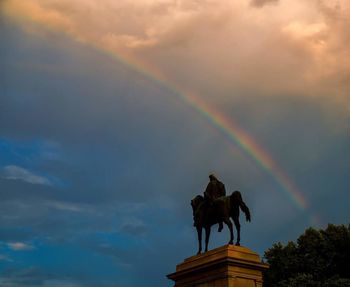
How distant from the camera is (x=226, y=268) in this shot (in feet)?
80.8

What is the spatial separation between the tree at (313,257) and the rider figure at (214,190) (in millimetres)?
26950

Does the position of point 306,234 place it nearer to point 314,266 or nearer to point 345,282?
point 314,266

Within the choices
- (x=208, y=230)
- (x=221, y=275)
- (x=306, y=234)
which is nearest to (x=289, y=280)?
(x=306, y=234)

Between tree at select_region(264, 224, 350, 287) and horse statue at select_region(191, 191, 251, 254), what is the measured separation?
26.5 meters

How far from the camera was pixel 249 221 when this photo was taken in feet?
91.2

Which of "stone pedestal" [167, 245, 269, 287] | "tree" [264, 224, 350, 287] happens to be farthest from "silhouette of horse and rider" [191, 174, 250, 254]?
"tree" [264, 224, 350, 287]

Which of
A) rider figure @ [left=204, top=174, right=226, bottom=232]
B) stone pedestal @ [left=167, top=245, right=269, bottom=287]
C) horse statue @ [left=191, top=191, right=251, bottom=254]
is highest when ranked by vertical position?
rider figure @ [left=204, top=174, right=226, bottom=232]

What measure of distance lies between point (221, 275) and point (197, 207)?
17.0 feet

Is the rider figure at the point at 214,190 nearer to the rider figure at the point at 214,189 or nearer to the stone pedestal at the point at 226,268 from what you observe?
the rider figure at the point at 214,189

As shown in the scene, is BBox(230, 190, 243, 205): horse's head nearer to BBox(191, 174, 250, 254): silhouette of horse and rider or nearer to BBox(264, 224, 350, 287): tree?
BBox(191, 174, 250, 254): silhouette of horse and rider

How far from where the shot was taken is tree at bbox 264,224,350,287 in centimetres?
5509

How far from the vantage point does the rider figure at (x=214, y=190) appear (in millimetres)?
28484

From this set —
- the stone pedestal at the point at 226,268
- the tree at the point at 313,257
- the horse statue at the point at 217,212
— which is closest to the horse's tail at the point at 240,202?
the horse statue at the point at 217,212

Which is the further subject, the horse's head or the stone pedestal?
the horse's head
